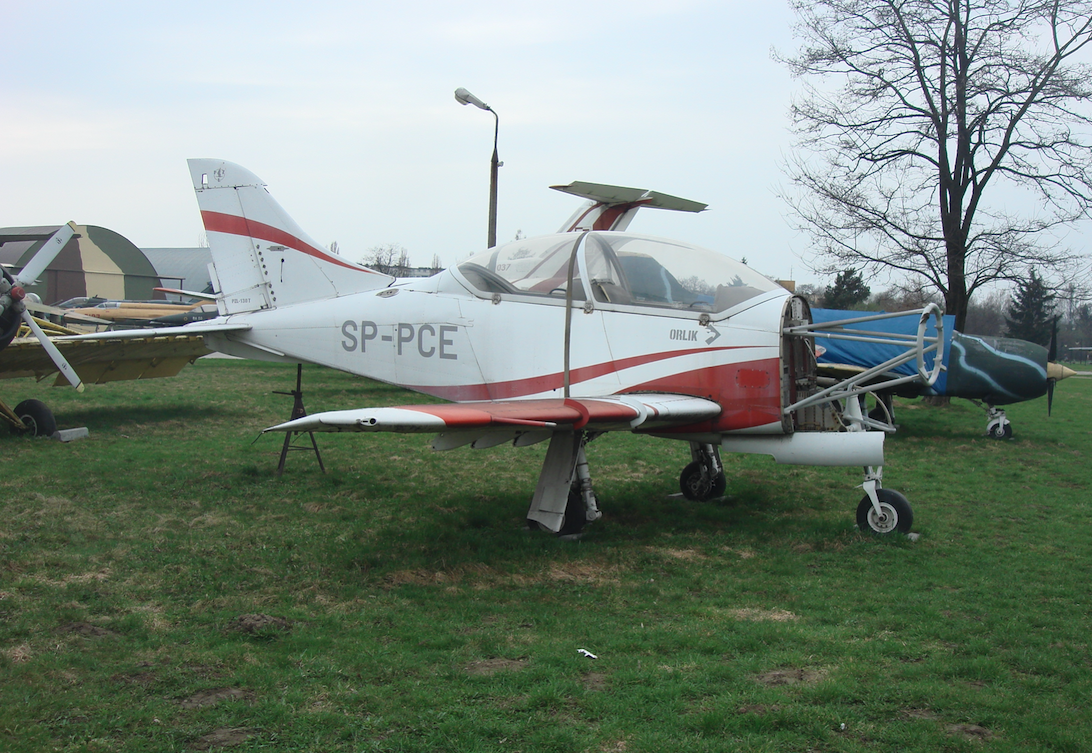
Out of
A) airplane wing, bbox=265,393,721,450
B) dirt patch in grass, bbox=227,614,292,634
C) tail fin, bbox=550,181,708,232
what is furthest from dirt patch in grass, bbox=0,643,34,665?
tail fin, bbox=550,181,708,232

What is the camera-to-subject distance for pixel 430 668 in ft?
13.8

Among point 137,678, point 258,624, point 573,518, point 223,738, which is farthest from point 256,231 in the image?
point 223,738

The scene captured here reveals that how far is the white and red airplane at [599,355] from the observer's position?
6426 mm

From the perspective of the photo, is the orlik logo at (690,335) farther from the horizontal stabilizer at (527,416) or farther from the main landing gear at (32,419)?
the main landing gear at (32,419)

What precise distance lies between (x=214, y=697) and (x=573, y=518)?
3.67 m

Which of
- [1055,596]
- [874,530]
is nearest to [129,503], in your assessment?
[874,530]

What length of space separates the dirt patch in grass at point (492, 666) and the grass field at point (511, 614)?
2cm

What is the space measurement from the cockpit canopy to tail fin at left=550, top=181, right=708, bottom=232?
5.35 m

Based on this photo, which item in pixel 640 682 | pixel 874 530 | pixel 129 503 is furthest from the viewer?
pixel 129 503

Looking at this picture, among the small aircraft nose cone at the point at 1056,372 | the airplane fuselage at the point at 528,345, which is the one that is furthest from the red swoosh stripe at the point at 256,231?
the small aircraft nose cone at the point at 1056,372

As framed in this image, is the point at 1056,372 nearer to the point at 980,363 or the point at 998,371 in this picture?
the point at 998,371

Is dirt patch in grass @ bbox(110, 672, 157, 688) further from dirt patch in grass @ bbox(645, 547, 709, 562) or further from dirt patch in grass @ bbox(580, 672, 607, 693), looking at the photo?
dirt patch in grass @ bbox(645, 547, 709, 562)

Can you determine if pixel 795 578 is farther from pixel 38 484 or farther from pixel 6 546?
pixel 38 484

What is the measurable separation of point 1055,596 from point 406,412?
4858 millimetres
